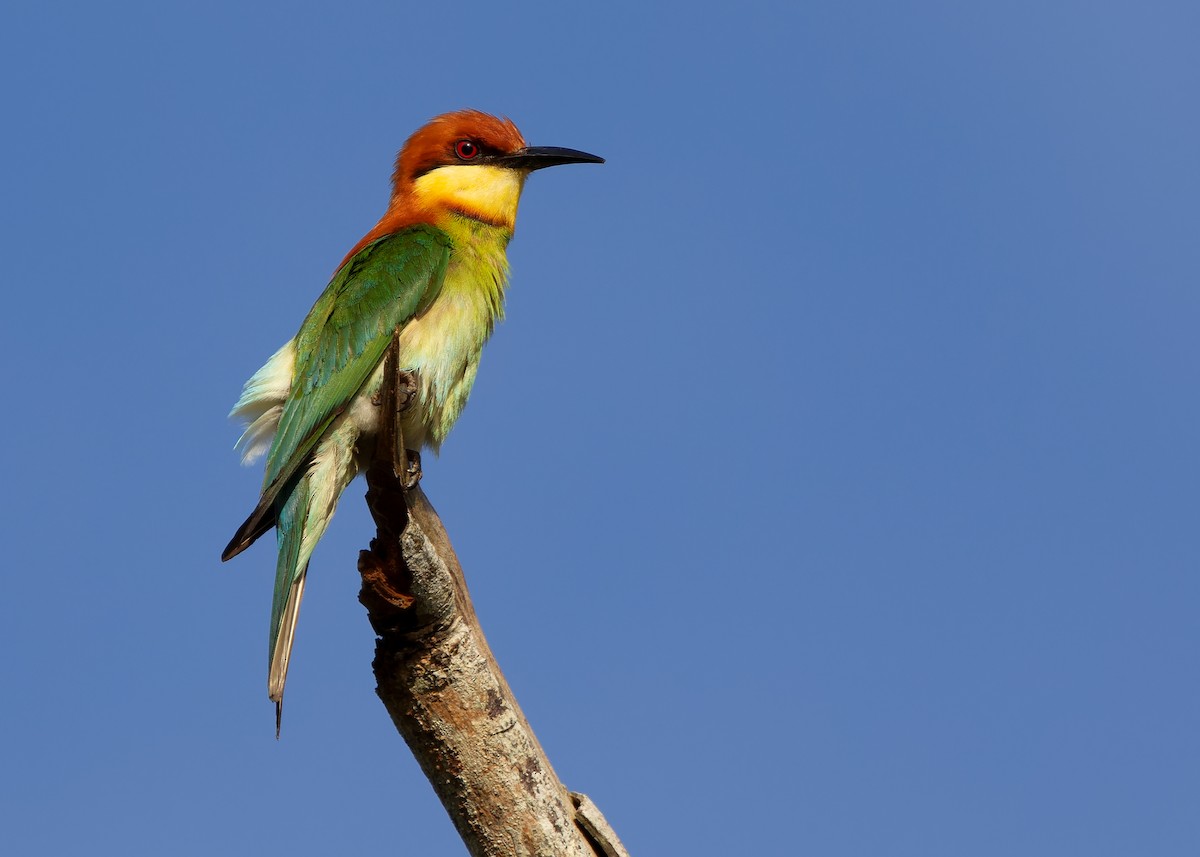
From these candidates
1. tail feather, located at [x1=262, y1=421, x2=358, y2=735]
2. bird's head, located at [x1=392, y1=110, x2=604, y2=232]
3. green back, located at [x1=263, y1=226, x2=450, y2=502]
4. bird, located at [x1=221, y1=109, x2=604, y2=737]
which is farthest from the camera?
bird's head, located at [x1=392, y1=110, x2=604, y2=232]

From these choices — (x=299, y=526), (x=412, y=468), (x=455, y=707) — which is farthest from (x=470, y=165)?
(x=455, y=707)

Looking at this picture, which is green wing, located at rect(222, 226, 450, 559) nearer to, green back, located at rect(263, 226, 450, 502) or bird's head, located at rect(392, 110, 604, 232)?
green back, located at rect(263, 226, 450, 502)

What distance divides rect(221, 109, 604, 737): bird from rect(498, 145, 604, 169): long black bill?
0.89 ft

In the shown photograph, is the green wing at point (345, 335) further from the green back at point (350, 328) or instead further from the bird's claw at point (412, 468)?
the bird's claw at point (412, 468)

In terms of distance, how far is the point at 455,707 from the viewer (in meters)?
3.52

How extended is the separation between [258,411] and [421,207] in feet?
4.16

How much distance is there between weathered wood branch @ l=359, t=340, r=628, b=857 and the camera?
344cm

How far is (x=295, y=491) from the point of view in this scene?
4.49m

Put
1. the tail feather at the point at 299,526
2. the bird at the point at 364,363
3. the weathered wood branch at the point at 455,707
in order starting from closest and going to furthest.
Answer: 1. the weathered wood branch at the point at 455,707
2. the tail feather at the point at 299,526
3. the bird at the point at 364,363

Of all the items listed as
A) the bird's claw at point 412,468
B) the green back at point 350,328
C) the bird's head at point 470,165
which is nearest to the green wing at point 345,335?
the green back at point 350,328

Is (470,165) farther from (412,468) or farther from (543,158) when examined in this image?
(412,468)

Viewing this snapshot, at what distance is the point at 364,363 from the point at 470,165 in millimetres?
1550

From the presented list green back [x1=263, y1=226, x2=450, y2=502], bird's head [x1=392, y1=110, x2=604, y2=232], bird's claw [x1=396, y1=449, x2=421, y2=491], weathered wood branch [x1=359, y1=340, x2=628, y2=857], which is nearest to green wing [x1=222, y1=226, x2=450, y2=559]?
green back [x1=263, y1=226, x2=450, y2=502]

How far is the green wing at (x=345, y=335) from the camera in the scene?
4512 millimetres
